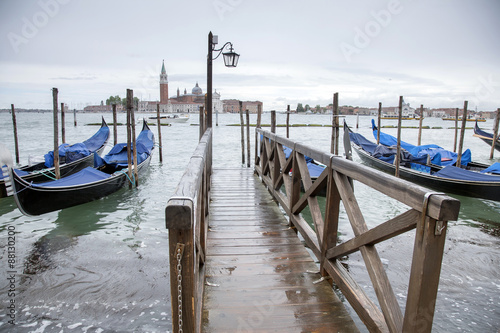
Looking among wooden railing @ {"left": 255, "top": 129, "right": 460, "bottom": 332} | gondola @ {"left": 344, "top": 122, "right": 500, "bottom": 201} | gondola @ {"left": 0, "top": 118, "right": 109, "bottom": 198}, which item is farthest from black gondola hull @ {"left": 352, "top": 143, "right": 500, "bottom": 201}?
gondola @ {"left": 0, "top": 118, "right": 109, "bottom": 198}

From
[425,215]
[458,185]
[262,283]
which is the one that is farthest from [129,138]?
[458,185]

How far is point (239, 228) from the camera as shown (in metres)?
3.51

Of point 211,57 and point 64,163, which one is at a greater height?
Answer: point 211,57

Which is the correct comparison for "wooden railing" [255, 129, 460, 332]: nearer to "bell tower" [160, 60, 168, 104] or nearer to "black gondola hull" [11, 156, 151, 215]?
"black gondola hull" [11, 156, 151, 215]

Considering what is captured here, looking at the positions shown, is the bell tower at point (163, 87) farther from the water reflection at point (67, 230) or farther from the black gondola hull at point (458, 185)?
the water reflection at point (67, 230)

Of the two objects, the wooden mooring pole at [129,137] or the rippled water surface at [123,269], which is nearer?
the rippled water surface at [123,269]

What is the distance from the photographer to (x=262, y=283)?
91.4 inches

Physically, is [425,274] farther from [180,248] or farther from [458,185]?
[458,185]

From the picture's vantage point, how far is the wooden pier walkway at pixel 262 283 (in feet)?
6.18

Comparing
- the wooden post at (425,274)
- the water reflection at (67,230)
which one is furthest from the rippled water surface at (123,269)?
the wooden post at (425,274)

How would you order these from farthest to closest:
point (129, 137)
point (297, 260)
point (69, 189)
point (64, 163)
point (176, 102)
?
point (176, 102)
point (64, 163)
point (129, 137)
point (69, 189)
point (297, 260)

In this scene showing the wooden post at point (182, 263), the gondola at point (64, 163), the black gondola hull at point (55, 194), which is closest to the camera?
the wooden post at point (182, 263)

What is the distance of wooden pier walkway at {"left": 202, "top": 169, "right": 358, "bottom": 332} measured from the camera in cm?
188

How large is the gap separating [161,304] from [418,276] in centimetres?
289
